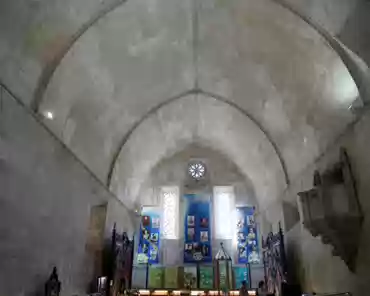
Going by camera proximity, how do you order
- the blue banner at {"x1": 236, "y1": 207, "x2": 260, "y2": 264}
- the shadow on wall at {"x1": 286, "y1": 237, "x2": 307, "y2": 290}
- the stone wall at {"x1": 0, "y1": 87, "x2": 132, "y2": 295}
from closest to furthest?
1. the stone wall at {"x1": 0, "y1": 87, "x2": 132, "y2": 295}
2. the shadow on wall at {"x1": 286, "y1": 237, "x2": 307, "y2": 290}
3. the blue banner at {"x1": 236, "y1": 207, "x2": 260, "y2": 264}

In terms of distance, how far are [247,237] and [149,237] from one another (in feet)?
12.3

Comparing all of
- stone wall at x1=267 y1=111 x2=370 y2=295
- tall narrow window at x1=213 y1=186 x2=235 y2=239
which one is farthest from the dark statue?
tall narrow window at x1=213 y1=186 x2=235 y2=239

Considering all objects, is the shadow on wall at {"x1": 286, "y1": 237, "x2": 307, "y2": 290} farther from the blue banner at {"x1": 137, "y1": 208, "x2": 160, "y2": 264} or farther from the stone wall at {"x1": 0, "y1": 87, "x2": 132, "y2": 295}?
the blue banner at {"x1": 137, "y1": 208, "x2": 160, "y2": 264}

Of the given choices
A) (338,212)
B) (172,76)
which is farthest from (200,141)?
(338,212)

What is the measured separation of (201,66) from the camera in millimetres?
9289

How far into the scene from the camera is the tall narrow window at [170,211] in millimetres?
13578

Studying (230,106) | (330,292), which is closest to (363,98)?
(330,292)

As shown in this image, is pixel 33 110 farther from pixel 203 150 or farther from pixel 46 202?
pixel 203 150

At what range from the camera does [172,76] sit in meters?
9.57

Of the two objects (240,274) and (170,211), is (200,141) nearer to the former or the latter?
(170,211)

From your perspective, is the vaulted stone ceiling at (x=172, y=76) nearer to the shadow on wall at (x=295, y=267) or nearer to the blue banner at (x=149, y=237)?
the shadow on wall at (x=295, y=267)

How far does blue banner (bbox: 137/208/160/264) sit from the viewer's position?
42.9 feet

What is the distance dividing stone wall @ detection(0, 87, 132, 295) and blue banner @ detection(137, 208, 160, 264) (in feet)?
16.3

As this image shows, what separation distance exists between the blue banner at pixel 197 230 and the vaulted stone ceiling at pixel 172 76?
3005mm
